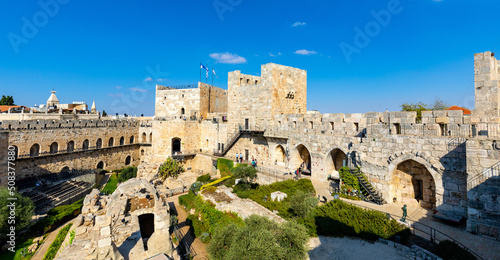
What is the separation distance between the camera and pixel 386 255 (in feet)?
25.9

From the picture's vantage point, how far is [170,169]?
23516 millimetres

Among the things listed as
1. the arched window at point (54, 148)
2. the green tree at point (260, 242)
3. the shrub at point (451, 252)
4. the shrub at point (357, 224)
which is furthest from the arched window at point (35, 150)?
the shrub at point (451, 252)

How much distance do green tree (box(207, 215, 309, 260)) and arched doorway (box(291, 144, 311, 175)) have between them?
10.8m

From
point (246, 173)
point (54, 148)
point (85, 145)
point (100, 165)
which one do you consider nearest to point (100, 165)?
point (100, 165)

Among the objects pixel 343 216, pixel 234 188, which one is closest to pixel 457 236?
pixel 343 216

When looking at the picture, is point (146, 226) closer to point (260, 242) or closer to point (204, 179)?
point (204, 179)

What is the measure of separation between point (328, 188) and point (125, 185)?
12.3 metres

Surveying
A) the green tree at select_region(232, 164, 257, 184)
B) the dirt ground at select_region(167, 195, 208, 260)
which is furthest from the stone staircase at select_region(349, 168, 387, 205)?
the dirt ground at select_region(167, 195, 208, 260)

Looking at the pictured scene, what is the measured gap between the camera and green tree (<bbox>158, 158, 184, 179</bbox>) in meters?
23.1

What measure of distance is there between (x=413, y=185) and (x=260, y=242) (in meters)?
9.38

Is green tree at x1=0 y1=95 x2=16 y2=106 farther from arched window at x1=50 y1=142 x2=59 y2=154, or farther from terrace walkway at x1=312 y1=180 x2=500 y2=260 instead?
terrace walkway at x1=312 y1=180 x2=500 y2=260

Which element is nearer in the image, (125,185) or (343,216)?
(343,216)

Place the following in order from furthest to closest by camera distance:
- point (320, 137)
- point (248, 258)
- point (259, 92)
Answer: point (259, 92) < point (320, 137) < point (248, 258)

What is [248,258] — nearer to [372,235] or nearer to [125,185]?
[372,235]
